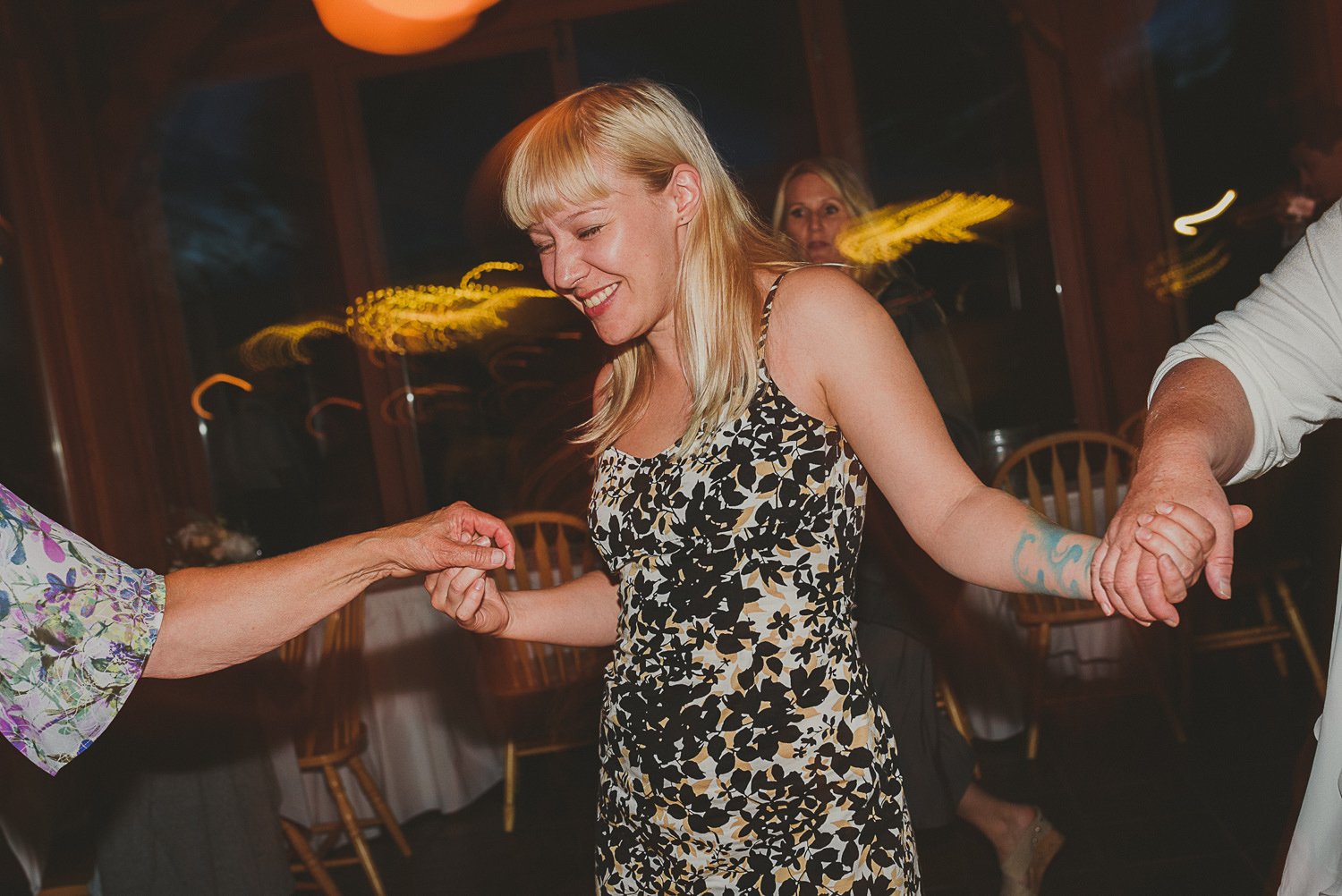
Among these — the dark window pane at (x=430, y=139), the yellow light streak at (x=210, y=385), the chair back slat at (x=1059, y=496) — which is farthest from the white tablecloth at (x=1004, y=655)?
the yellow light streak at (x=210, y=385)

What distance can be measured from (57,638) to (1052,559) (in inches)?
44.6

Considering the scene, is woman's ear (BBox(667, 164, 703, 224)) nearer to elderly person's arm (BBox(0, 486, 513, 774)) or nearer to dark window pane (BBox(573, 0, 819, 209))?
elderly person's arm (BBox(0, 486, 513, 774))

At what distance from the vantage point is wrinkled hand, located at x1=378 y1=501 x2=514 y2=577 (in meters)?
1.38

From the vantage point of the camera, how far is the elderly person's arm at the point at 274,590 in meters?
1.25

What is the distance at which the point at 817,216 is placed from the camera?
2.84 m

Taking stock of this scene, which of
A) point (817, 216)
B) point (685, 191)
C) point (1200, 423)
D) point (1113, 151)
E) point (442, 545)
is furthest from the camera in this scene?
point (1113, 151)

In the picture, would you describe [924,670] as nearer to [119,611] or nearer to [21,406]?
[119,611]

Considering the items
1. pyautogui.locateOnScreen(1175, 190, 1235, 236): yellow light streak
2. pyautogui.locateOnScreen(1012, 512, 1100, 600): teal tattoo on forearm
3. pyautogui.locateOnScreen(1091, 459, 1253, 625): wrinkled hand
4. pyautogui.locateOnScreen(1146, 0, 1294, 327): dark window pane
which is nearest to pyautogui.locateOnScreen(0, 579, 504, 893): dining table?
pyautogui.locateOnScreen(1012, 512, 1100, 600): teal tattoo on forearm

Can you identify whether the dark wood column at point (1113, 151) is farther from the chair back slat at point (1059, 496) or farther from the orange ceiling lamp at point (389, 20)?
the orange ceiling lamp at point (389, 20)

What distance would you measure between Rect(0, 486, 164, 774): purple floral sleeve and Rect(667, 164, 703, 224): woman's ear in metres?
0.91

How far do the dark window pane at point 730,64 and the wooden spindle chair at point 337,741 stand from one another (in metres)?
3.21

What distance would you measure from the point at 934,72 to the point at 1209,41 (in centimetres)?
136

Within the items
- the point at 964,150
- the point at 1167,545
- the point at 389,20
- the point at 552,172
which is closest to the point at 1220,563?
the point at 1167,545

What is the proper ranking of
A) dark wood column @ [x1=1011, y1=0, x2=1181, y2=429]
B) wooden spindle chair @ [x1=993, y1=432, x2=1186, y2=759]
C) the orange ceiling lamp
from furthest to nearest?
dark wood column @ [x1=1011, y1=0, x2=1181, y2=429] < the orange ceiling lamp < wooden spindle chair @ [x1=993, y1=432, x2=1186, y2=759]
